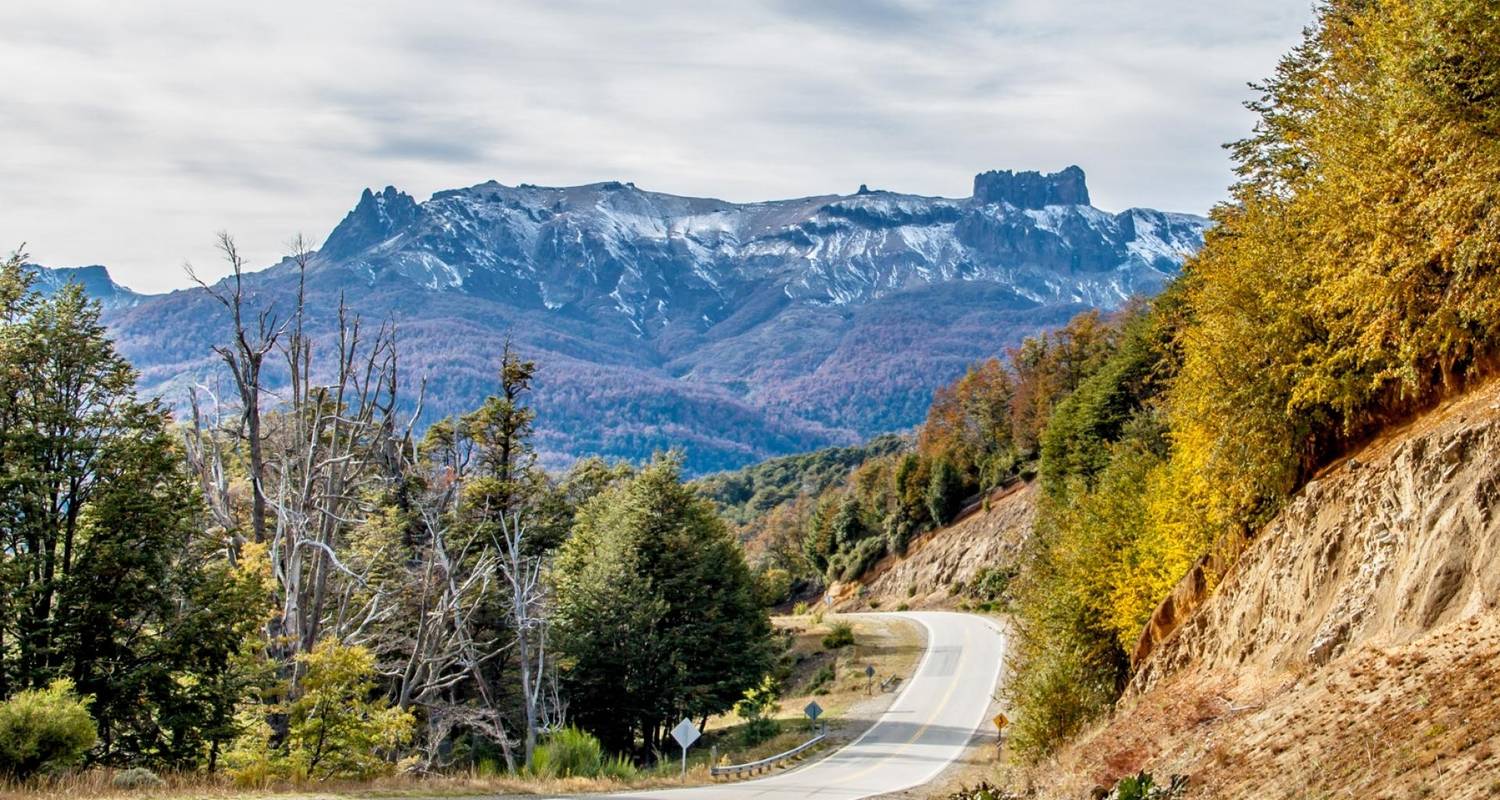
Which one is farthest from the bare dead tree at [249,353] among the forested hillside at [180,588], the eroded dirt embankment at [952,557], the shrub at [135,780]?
the eroded dirt embankment at [952,557]

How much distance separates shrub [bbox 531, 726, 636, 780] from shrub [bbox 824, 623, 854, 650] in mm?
31676

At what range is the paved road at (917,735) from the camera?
2702 centimetres

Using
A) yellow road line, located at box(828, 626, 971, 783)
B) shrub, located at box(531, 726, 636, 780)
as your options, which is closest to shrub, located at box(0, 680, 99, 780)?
shrub, located at box(531, 726, 636, 780)

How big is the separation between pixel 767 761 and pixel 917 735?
8364 mm

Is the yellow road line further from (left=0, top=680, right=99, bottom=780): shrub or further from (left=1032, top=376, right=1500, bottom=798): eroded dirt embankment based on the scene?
(left=0, top=680, right=99, bottom=780): shrub

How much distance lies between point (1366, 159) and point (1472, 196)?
282 centimetres

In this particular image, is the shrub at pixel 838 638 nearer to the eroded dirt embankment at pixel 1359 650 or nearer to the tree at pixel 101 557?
the eroded dirt embankment at pixel 1359 650

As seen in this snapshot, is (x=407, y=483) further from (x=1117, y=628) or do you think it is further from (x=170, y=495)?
(x=1117, y=628)

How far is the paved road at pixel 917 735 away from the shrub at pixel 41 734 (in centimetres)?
1008

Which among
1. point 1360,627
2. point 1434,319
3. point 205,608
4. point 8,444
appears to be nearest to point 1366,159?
point 1434,319

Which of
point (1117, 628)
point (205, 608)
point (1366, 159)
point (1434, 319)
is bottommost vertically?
point (1117, 628)

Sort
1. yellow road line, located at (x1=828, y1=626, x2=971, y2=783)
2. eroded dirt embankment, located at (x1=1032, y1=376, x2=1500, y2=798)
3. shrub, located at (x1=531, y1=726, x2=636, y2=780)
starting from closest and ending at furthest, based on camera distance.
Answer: eroded dirt embankment, located at (x1=1032, y1=376, x2=1500, y2=798) < shrub, located at (x1=531, y1=726, x2=636, y2=780) < yellow road line, located at (x1=828, y1=626, x2=971, y2=783)

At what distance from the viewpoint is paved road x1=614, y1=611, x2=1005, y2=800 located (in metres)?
27.0

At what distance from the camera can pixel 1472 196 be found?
1394cm
